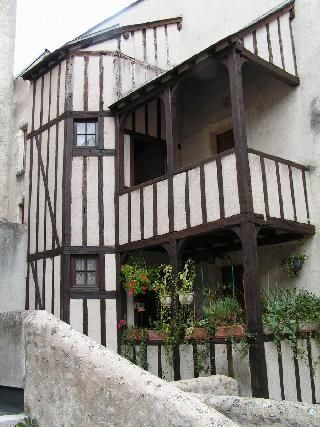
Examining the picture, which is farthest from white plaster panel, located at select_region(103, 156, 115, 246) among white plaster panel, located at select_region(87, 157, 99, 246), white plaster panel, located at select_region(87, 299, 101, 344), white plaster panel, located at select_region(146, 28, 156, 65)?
white plaster panel, located at select_region(146, 28, 156, 65)

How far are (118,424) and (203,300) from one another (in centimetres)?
619

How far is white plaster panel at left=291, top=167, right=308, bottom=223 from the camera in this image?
7.92m

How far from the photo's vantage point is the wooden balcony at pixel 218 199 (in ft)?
23.7

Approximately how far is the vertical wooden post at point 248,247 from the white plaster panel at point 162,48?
153 inches

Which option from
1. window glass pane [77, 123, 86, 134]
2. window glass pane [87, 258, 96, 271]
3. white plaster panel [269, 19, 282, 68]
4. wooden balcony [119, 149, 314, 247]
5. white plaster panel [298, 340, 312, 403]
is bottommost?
white plaster panel [298, 340, 312, 403]

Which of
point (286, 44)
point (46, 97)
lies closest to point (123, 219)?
point (46, 97)

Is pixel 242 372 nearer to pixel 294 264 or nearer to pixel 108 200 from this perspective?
pixel 294 264

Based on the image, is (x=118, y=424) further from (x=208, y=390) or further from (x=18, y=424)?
(x=208, y=390)

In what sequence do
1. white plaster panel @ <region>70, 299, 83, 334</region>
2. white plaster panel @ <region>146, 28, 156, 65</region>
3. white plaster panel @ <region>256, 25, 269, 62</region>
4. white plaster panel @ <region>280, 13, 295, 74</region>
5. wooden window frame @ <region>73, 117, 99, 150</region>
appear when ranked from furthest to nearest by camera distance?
white plaster panel @ <region>146, 28, 156, 65</region> → wooden window frame @ <region>73, 117, 99, 150</region> → white plaster panel @ <region>70, 299, 83, 334</region> → white plaster panel @ <region>280, 13, 295, 74</region> → white plaster panel @ <region>256, 25, 269, 62</region>

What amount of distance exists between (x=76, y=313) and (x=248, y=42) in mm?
5589

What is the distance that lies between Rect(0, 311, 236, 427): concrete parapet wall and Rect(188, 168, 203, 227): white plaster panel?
425 cm

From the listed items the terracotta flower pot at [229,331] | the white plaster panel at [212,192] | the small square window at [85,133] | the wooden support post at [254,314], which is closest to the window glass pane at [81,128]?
the small square window at [85,133]

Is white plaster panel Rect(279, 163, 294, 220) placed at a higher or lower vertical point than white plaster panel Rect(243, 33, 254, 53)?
lower

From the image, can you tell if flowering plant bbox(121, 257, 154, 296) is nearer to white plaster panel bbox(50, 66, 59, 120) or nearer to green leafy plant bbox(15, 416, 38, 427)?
white plaster panel bbox(50, 66, 59, 120)
